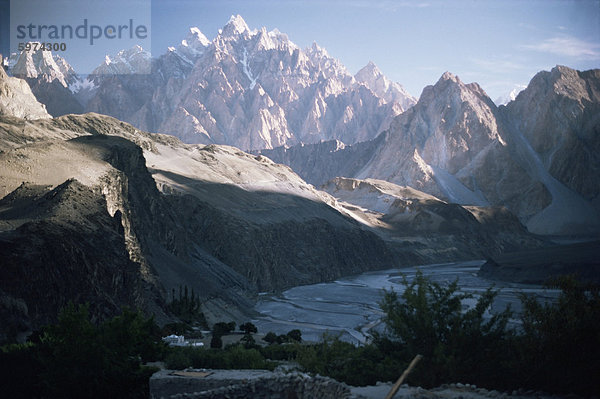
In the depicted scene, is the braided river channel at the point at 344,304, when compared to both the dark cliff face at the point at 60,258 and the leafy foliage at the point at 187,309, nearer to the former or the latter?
the leafy foliage at the point at 187,309

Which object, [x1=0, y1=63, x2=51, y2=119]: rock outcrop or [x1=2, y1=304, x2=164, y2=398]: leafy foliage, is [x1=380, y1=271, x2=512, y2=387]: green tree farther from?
[x1=0, y1=63, x2=51, y2=119]: rock outcrop

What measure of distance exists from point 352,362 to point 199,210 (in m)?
85.0

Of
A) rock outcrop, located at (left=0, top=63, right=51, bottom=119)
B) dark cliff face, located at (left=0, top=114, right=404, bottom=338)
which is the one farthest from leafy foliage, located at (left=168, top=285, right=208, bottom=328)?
rock outcrop, located at (left=0, top=63, right=51, bottom=119)

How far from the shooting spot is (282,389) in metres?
21.0

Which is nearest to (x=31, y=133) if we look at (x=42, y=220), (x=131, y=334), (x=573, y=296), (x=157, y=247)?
(x=157, y=247)

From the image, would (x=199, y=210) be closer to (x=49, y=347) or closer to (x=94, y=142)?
(x=94, y=142)

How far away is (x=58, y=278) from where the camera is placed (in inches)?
1747

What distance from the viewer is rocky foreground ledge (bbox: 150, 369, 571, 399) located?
19461mm

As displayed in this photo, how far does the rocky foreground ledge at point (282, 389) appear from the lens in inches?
766

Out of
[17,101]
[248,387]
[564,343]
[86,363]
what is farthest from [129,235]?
[17,101]

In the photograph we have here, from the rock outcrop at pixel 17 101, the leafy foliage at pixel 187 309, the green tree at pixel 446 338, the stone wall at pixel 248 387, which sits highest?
the rock outcrop at pixel 17 101

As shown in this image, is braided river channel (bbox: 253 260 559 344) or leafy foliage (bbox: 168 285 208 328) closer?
leafy foliage (bbox: 168 285 208 328)

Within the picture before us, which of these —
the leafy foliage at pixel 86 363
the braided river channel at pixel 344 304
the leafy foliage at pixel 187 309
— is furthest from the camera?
the braided river channel at pixel 344 304

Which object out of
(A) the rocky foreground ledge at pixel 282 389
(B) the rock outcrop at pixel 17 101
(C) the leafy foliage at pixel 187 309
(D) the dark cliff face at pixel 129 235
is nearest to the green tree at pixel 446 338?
(A) the rocky foreground ledge at pixel 282 389
